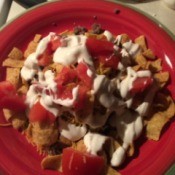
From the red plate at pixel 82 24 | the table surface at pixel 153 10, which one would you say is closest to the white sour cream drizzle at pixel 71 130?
the red plate at pixel 82 24

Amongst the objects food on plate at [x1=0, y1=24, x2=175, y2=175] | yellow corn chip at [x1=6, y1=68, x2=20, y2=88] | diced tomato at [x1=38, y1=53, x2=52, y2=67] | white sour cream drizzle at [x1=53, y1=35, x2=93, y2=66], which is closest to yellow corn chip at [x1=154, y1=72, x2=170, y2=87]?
food on plate at [x1=0, y1=24, x2=175, y2=175]

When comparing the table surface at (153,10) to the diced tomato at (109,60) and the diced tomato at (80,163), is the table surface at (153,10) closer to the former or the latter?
the diced tomato at (109,60)

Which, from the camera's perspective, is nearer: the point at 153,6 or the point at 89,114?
the point at 89,114

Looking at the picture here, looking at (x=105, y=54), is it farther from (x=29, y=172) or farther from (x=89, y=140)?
(x=29, y=172)

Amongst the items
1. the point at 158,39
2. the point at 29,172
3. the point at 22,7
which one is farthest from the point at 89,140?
the point at 22,7

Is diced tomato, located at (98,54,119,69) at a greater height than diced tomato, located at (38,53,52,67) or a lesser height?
greater

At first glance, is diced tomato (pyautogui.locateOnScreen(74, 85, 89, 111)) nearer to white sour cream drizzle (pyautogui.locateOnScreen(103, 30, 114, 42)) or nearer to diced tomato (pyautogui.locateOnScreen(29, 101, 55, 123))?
diced tomato (pyautogui.locateOnScreen(29, 101, 55, 123))
